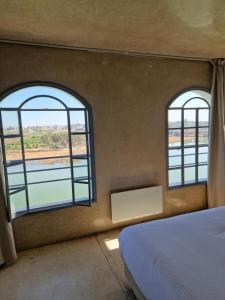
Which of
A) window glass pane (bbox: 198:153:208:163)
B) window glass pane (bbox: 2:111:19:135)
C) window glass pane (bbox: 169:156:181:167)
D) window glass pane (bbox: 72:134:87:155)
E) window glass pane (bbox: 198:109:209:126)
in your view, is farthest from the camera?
window glass pane (bbox: 198:153:208:163)

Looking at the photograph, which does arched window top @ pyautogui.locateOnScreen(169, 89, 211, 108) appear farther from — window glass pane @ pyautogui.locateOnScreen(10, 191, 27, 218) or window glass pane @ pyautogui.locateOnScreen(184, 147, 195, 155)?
window glass pane @ pyautogui.locateOnScreen(10, 191, 27, 218)

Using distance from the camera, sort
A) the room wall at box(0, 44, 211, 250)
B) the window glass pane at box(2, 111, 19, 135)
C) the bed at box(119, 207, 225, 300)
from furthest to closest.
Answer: the room wall at box(0, 44, 211, 250) → the window glass pane at box(2, 111, 19, 135) → the bed at box(119, 207, 225, 300)

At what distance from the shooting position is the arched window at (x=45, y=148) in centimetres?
239

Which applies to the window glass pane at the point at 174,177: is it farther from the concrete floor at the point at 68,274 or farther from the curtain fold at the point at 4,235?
the curtain fold at the point at 4,235

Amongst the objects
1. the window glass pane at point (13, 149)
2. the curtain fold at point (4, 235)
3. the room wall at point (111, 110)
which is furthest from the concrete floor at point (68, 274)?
the window glass pane at point (13, 149)

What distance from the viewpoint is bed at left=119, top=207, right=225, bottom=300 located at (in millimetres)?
1108

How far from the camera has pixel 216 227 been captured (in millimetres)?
1683

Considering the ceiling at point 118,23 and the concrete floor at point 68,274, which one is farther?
the concrete floor at point 68,274

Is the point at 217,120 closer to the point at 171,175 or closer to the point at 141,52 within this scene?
the point at 171,175

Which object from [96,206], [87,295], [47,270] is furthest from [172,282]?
[96,206]

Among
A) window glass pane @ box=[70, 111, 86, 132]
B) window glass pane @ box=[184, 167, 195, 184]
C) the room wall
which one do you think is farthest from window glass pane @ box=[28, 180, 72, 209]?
window glass pane @ box=[184, 167, 195, 184]

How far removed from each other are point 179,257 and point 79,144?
6.03ft

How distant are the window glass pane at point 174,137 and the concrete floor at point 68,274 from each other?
5.48 feet

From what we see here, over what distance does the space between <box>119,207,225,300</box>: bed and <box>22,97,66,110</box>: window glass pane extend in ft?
5.67
